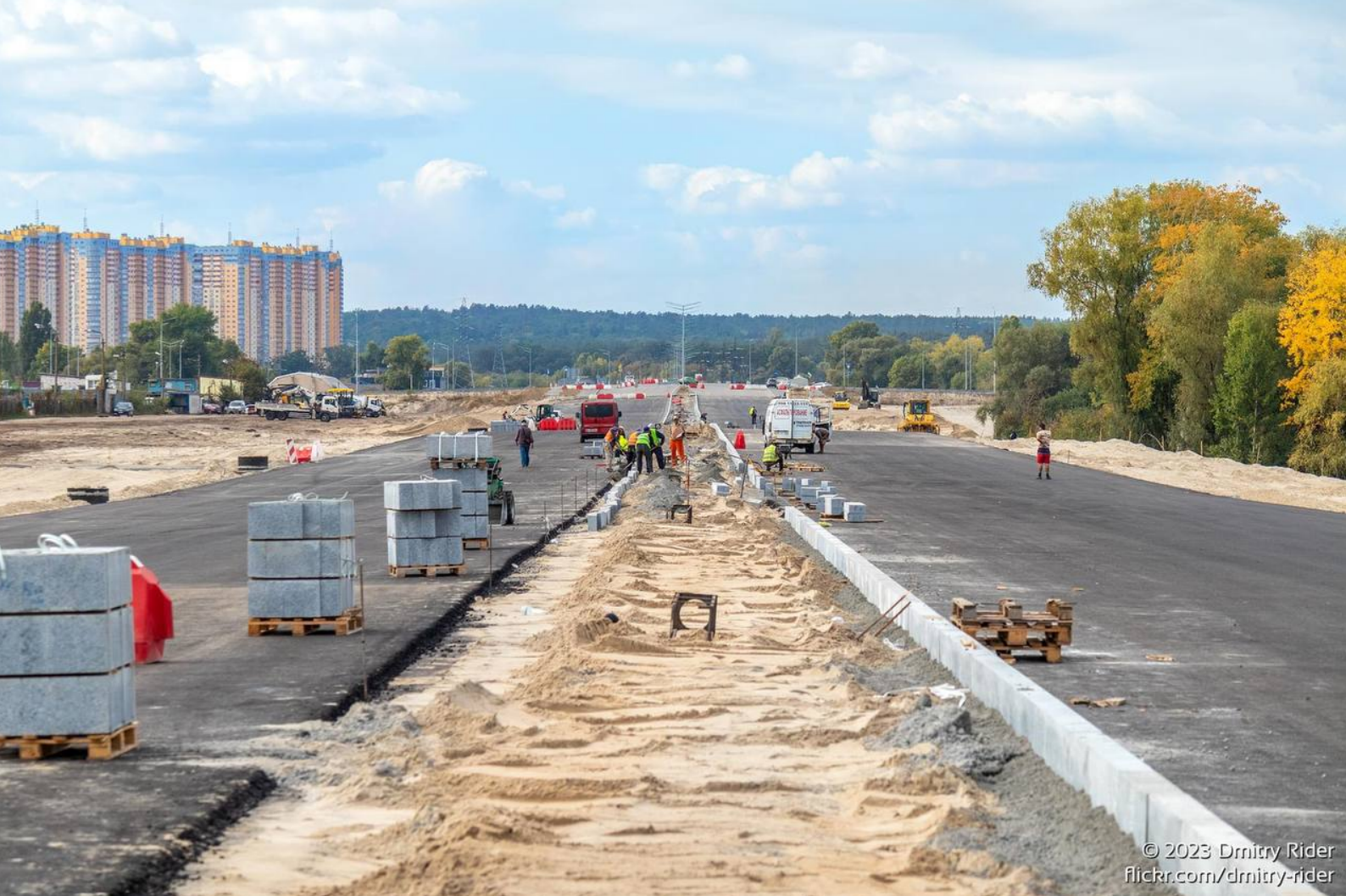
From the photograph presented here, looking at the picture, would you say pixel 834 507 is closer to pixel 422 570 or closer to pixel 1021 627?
pixel 422 570

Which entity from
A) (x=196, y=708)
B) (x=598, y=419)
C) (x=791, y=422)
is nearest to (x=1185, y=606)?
(x=196, y=708)

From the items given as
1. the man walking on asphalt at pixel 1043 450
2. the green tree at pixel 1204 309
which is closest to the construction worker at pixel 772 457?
the man walking on asphalt at pixel 1043 450

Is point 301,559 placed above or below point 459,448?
below

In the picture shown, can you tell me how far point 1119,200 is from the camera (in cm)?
8375

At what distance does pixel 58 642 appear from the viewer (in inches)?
401

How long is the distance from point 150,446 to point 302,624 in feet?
213

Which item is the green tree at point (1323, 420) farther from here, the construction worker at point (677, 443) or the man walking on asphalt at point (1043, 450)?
the construction worker at point (677, 443)

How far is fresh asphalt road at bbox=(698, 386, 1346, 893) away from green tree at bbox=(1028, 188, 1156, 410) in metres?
39.6

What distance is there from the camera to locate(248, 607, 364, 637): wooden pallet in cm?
1600

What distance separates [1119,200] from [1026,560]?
63469mm

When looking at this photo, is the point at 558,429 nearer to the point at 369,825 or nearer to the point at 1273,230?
the point at 1273,230

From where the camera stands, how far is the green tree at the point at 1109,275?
83.2 metres

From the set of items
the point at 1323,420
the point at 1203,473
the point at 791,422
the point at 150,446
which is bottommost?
the point at 150,446

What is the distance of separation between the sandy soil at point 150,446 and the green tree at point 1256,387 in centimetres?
4110
